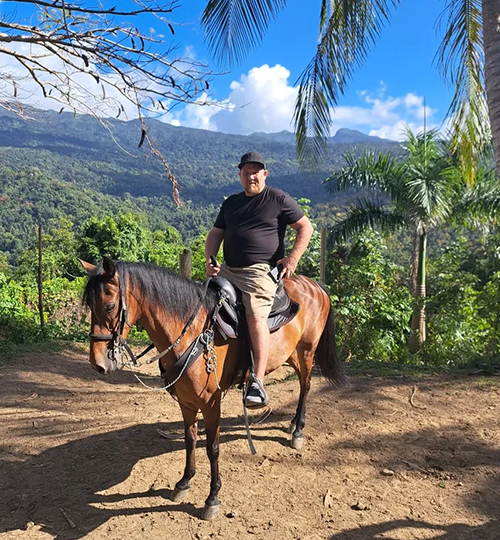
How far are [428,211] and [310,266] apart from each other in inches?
124

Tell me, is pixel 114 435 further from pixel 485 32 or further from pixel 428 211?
pixel 428 211

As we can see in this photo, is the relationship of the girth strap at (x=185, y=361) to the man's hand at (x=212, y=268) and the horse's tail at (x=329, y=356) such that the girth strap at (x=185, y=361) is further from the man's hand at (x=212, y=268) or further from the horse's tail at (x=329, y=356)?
the horse's tail at (x=329, y=356)

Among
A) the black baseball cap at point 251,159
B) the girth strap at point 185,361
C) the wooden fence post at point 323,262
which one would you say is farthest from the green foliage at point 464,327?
the girth strap at point 185,361

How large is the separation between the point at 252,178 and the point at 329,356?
221cm

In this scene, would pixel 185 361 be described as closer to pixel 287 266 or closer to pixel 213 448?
pixel 213 448

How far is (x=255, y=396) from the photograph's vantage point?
267 centimetres

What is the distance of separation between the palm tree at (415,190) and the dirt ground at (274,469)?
5.71 metres

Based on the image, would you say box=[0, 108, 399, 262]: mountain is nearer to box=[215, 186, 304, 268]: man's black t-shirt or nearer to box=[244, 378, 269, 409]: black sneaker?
box=[215, 186, 304, 268]: man's black t-shirt

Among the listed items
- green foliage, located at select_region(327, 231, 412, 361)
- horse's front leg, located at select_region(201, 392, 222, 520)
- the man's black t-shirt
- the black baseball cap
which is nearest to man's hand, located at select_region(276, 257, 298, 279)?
the man's black t-shirt

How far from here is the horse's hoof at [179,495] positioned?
9.25 ft

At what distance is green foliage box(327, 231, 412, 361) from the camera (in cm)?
802

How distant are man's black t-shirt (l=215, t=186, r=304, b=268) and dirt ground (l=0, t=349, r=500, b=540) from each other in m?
1.72

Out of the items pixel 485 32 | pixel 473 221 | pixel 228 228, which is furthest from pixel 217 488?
pixel 473 221

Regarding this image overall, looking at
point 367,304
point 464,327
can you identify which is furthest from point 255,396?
point 464,327
